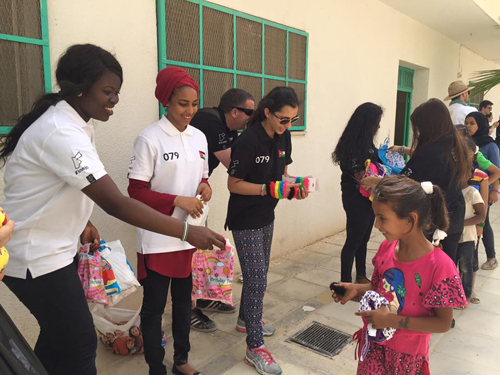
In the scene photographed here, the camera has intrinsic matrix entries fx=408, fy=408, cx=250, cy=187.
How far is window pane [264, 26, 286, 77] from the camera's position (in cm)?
464

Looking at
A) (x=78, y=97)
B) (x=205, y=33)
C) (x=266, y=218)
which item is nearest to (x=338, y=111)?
(x=205, y=33)

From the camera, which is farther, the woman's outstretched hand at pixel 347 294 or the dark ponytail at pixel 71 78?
the woman's outstretched hand at pixel 347 294

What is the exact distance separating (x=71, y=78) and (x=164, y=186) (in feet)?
2.56

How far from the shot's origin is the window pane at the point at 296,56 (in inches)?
196

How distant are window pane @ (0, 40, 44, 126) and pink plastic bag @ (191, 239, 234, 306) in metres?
1.58

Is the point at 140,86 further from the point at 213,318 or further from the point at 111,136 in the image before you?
the point at 213,318

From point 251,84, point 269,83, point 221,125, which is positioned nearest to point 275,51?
point 269,83

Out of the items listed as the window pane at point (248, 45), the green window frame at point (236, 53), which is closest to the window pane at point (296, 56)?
the green window frame at point (236, 53)

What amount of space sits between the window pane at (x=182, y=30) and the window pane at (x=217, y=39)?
4.9 inches

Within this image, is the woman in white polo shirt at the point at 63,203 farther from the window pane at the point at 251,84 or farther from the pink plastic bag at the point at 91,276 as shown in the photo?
the window pane at the point at 251,84

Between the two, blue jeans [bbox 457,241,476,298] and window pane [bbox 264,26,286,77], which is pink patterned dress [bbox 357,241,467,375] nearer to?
blue jeans [bbox 457,241,476,298]

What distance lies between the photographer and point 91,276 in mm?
2021

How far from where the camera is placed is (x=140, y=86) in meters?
3.27

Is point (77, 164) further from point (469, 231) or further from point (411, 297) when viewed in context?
point (469, 231)
